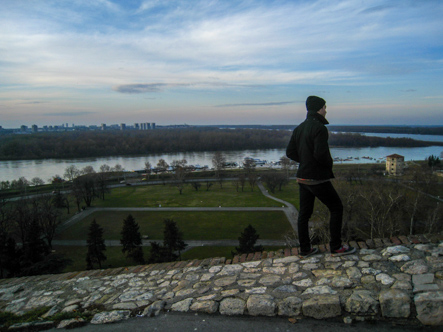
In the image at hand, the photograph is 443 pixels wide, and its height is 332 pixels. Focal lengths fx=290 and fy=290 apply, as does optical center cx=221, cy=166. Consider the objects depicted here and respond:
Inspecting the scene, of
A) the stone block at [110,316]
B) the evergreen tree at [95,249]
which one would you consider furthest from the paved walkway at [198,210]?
the stone block at [110,316]

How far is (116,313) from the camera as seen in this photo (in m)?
2.88

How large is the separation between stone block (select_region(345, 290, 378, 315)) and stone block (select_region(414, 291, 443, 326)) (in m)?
0.31

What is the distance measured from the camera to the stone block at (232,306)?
261 cm

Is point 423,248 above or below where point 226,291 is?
above

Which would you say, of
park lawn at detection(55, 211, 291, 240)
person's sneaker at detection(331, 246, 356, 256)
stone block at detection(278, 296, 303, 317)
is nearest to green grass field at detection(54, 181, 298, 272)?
park lawn at detection(55, 211, 291, 240)

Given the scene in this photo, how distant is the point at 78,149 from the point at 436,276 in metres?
74.1

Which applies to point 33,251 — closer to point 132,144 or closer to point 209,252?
point 209,252

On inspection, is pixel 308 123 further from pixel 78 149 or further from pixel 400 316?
pixel 78 149

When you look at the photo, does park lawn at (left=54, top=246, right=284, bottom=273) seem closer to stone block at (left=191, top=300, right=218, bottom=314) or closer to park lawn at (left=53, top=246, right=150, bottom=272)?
park lawn at (left=53, top=246, right=150, bottom=272)

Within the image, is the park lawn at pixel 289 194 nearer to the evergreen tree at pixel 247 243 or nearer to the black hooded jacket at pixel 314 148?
the evergreen tree at pixel 247 243

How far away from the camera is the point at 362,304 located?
2.41 meters

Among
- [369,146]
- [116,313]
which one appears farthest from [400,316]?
[369,146]

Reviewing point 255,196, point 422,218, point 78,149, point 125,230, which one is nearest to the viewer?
point 125,230

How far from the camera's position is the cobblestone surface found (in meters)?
2.42
